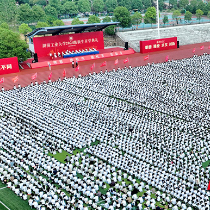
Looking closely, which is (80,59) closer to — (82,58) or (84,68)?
(82,58)

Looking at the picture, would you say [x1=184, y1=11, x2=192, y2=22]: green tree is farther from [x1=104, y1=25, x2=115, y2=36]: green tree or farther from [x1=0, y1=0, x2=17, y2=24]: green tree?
[x1=0, y1=0, x2=17, y2=24]: green tree

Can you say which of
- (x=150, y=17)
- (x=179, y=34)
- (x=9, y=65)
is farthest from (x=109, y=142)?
(x=150, y=17)

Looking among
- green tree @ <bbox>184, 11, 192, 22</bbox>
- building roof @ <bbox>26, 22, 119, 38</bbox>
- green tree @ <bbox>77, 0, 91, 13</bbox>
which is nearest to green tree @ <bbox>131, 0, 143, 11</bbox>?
green tree @ <bbox>77, 0, 91, 13</bbox>

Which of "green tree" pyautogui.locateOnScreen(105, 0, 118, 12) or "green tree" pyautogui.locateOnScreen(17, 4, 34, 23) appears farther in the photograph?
"green tree" pyautogui.locateOnScreen(105, 0, 118, 12)

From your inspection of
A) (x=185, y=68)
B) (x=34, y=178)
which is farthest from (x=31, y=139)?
(x=185, y=68)

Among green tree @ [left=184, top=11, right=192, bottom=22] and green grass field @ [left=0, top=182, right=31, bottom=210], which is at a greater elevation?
green tree @ [left=184, top=11, right=192, bottom=22]

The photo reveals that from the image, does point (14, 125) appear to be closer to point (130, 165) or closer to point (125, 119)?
point (125, 119)

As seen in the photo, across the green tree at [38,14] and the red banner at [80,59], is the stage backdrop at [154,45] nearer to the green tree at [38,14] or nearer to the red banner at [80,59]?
the red banner at [80,59]
